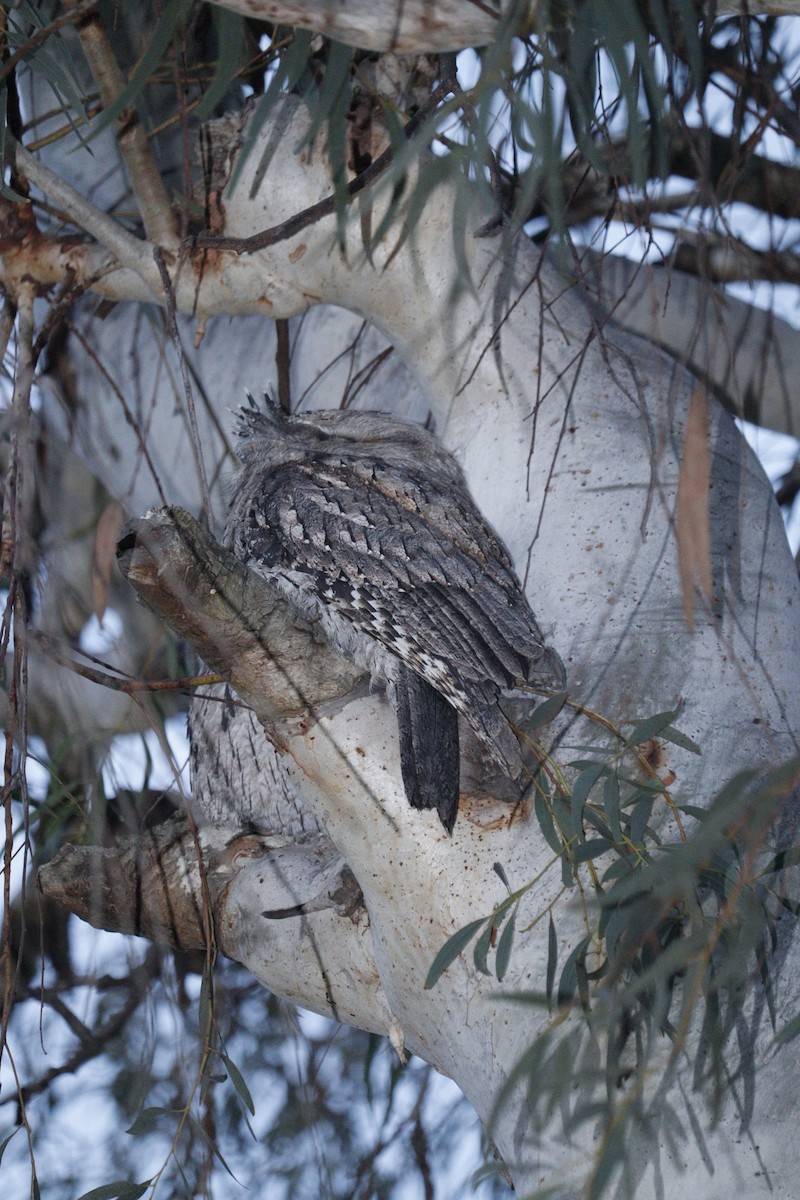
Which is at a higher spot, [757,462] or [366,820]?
[757,462]

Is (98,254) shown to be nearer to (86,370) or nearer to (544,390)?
(86,370)

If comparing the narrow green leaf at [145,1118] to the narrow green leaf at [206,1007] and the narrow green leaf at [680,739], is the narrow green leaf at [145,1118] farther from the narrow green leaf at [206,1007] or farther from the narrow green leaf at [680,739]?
the narrow green leaf at [680,739]

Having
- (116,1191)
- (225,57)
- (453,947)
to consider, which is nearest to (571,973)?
Answer: (453,947)

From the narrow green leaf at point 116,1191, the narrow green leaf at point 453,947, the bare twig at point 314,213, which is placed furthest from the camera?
the bare twig at point 314,213

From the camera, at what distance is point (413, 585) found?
1.48 metres

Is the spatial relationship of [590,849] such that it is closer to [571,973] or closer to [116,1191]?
[571,973]

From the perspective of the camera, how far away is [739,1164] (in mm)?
1103

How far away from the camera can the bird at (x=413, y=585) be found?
1.35 meters

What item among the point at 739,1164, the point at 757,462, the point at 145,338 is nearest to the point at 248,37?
the point at 145,338

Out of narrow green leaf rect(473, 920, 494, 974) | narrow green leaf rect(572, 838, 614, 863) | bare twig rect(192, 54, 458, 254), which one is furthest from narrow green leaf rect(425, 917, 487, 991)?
bare twig rect(192, 54, 458, 254)

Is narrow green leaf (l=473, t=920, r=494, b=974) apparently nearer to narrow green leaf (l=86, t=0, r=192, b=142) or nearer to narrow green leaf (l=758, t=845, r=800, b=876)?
narrow green leaf (l=758, t=845, r=800, b=876)

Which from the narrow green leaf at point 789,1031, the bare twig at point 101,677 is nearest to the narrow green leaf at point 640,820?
the narrow green leaf at point 789,1031

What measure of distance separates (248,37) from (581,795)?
61.2 inches

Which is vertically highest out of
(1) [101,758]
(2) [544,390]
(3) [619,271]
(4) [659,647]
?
(3) [619,271]
